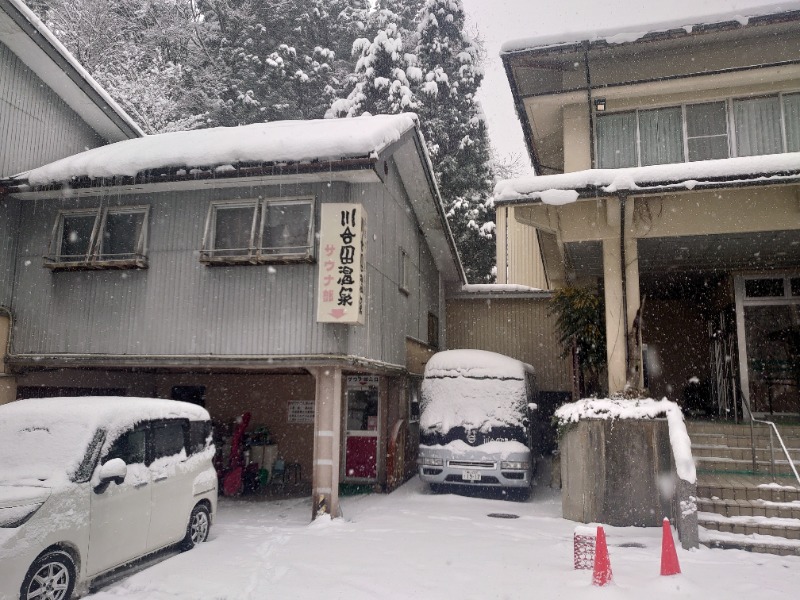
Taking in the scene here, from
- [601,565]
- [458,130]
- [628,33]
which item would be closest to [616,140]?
[628,33]

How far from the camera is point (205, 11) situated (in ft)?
101

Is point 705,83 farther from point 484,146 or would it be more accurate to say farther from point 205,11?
point 205,11

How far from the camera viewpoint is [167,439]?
7.64 meters

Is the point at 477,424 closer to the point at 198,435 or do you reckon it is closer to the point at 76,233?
the point at 198,435

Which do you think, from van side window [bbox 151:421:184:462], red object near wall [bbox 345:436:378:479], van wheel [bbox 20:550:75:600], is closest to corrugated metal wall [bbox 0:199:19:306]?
van side window [bbox 151:421:184:462]

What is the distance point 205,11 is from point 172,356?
2649 centimetres

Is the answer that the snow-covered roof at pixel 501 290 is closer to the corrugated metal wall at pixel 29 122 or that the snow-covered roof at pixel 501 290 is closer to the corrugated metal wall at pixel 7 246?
the corrugated metal wall at pixel 29 122

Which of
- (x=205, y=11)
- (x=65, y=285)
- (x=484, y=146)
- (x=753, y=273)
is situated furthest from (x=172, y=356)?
(x=205, y=11)

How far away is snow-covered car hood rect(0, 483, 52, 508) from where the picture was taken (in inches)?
214

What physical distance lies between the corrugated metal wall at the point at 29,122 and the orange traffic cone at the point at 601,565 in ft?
37.5

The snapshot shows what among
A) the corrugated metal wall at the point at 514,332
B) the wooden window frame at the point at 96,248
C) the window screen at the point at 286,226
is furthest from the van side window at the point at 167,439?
the corrugated metal wall at the point at 514,332

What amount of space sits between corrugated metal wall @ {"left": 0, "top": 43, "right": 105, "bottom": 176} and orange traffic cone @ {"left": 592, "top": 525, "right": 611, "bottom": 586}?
1143 centimetres

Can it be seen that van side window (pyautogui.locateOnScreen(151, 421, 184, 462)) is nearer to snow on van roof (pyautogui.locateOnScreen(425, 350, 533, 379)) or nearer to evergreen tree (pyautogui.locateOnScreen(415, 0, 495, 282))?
snow on van roof (pyautogui.locateOnScreen(425, 350, 533, 379))

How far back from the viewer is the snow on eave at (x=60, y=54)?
440 inches
